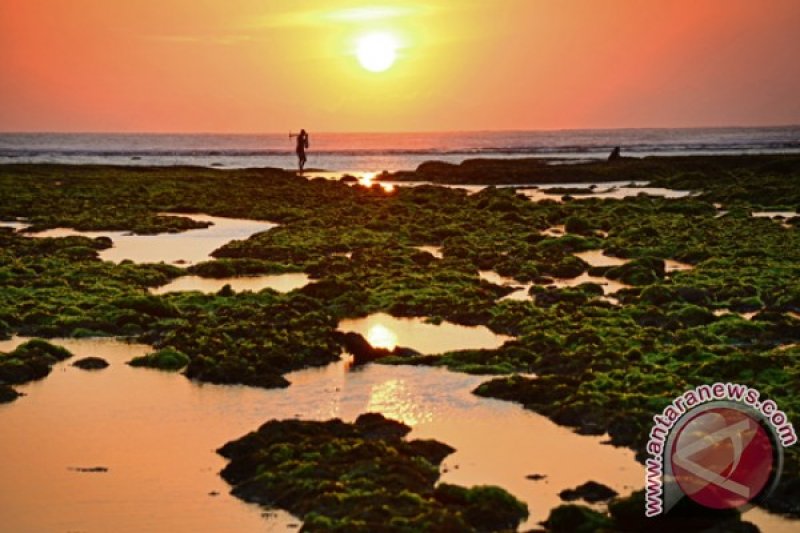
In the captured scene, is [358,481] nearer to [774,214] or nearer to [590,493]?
[590,493]

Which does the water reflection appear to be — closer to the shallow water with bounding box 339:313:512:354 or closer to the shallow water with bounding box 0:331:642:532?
the shallow water with bounding box 0:331:642:532

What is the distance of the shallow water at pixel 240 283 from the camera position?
2970 centimetres

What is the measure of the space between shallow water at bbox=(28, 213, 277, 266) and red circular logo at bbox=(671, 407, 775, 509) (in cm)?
2232

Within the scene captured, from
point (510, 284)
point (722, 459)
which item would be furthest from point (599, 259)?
point (722, 459)

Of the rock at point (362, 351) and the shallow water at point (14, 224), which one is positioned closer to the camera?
the rock at point (362, 351)

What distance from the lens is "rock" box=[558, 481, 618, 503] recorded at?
43.5 feet

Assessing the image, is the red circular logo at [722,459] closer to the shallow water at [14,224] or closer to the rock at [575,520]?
the rock at [575,520]

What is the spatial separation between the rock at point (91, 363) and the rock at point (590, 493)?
1087cm

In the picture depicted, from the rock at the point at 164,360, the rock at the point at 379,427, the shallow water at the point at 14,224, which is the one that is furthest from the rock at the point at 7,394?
the shallow water at the point at 14,224

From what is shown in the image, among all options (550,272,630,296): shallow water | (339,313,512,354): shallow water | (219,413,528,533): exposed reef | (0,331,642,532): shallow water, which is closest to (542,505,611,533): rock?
(0,331,642,532): shallow water

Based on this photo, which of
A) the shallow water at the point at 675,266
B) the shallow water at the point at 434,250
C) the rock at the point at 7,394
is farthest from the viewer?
the shallow water at the point at 434,250

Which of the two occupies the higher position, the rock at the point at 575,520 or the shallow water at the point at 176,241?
the rock at the point at 575,520

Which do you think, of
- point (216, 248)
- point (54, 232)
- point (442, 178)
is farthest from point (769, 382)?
point (442, 178)

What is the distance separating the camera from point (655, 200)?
55.9 metres
